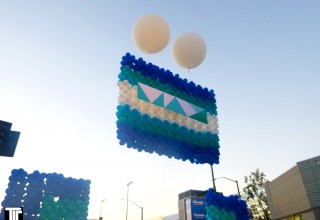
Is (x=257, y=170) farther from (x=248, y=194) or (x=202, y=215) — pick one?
(x=202, y=215)

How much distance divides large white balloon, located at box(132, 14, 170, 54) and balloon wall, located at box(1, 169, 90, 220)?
3626 millimetres

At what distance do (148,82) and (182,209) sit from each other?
55353 mm

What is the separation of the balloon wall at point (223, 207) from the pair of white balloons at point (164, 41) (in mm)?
3580

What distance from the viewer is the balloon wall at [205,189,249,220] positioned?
6824 millimetres

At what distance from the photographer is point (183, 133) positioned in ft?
24.2

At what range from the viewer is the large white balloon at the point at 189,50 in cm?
735

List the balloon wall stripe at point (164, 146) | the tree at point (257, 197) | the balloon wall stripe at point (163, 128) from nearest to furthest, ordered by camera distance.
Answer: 1. the balloon wall stripe at point (164, 146)
2. the balloon wall stripe at point (163, 128)
3. the tree at point (257, 197)

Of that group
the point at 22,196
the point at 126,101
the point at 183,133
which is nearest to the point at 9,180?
the point at 22,196

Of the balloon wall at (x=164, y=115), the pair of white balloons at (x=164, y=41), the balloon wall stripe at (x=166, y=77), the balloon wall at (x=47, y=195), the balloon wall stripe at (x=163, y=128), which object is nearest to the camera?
the balloon wall at (x=47, y=195)

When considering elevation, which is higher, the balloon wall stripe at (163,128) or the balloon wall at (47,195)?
the balloon wall stripe at (163,128)

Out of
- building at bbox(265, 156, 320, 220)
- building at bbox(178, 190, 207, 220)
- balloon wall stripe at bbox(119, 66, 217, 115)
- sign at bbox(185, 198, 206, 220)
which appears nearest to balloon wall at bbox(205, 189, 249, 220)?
balloon wall stripe at bbox(119, 66, 217, 115)

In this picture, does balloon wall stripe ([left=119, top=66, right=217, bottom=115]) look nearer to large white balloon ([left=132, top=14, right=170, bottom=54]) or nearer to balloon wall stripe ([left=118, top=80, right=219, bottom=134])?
balloon wall stripe ([left=118, top=80, right=219, bottom=134])

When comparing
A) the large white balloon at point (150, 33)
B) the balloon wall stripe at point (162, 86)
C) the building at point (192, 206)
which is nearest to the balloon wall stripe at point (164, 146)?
the balloon wall stripe at point (162, 86)

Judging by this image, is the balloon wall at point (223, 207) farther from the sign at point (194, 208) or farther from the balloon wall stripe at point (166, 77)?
the sign at point (194, 208)
